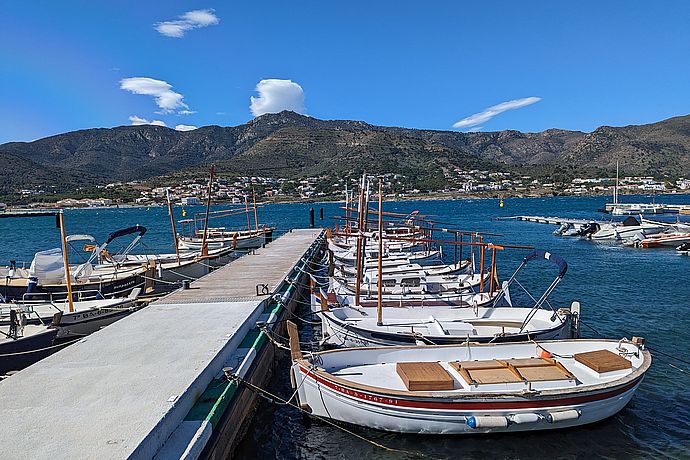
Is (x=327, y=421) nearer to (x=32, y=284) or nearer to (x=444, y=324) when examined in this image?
(x=444, y=324)

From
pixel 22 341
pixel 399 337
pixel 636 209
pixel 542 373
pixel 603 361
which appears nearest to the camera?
pixel 542 373

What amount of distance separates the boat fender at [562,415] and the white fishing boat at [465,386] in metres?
0.02

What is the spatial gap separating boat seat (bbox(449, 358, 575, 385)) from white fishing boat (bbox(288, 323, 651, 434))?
0.8 inches

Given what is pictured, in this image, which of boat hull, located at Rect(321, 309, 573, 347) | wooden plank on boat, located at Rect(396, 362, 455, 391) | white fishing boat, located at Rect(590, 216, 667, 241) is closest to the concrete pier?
boat hull, located at Rect(321, 309, 573, 347)

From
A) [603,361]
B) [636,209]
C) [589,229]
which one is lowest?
[636,209]

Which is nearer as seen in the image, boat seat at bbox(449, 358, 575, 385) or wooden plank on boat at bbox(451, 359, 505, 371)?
boat seat at bbox(449, 358, 575, 385)

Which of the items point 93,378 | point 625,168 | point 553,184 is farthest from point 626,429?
point 625,168

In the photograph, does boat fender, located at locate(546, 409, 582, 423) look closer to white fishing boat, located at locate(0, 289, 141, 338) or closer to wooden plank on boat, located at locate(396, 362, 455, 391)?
wooden plank on boat, located at locate(396, 362, 455, 391)

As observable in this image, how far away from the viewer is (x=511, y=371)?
10.0m

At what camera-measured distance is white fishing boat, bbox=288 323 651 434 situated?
9.19 metres

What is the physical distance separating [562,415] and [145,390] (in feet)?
25.0

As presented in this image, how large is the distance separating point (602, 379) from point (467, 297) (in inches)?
290

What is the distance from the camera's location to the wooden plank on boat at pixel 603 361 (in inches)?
408

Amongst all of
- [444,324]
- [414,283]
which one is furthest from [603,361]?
[414,283]
